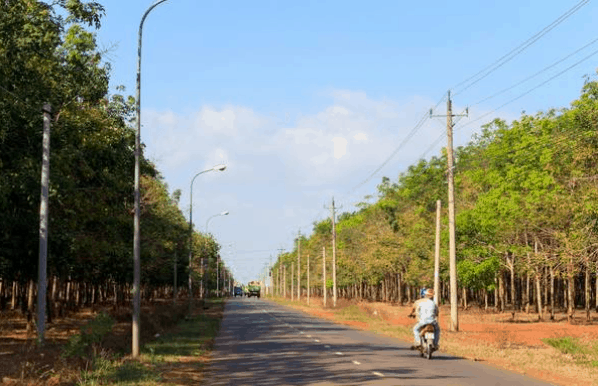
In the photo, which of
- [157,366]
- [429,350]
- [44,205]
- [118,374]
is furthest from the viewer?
[429,350]

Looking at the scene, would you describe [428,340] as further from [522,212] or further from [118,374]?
[522,212]

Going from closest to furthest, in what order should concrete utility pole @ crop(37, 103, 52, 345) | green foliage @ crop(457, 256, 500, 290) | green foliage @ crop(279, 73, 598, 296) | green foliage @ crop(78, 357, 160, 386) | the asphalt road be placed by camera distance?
green foliage @ crop(78, 357, 160, 386) → the asphalt road → concrete utility pole @ crop(37, 103, 52, 345) → green foliage @ crop(279, 73, 598, 296) → green foliage @ crop(457, 256, 500, 290)

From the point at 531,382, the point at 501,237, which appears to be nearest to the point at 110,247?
the point at 531,382

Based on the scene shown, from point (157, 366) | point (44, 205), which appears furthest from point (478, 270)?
point (44, 205)

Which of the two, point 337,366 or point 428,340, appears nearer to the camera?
point 337,366

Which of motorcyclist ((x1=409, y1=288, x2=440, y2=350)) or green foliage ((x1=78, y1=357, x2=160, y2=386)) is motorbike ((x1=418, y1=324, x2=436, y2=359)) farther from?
green foliage ((x1=78, y1=357, x2=160, y2=386))

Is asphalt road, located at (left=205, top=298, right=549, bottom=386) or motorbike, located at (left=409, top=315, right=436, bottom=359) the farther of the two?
motorbike, located at (left=409, top=315, right=436, bottom=359)

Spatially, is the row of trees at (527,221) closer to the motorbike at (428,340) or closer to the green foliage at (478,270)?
the green foliage at (478,270)

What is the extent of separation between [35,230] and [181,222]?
166ft

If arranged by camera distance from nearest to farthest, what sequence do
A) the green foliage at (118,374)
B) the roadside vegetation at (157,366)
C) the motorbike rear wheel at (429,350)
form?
the green foliage at (118,374) < the roadside vegetation at (157,366) < the motorbike rear wheel at (429,350)

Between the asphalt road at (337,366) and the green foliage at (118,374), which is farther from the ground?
the green foliage at (118,374)

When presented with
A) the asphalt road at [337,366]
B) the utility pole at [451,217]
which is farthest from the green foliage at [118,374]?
the utility pole at [451,217]

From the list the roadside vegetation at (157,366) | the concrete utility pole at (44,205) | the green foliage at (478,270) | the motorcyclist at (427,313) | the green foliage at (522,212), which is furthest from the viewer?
the green foliage at (478,270)

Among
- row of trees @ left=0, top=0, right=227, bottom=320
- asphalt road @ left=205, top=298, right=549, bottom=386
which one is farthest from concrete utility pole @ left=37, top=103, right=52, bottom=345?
asphalt road @ left=205, top=298, right=549, bottom=386
